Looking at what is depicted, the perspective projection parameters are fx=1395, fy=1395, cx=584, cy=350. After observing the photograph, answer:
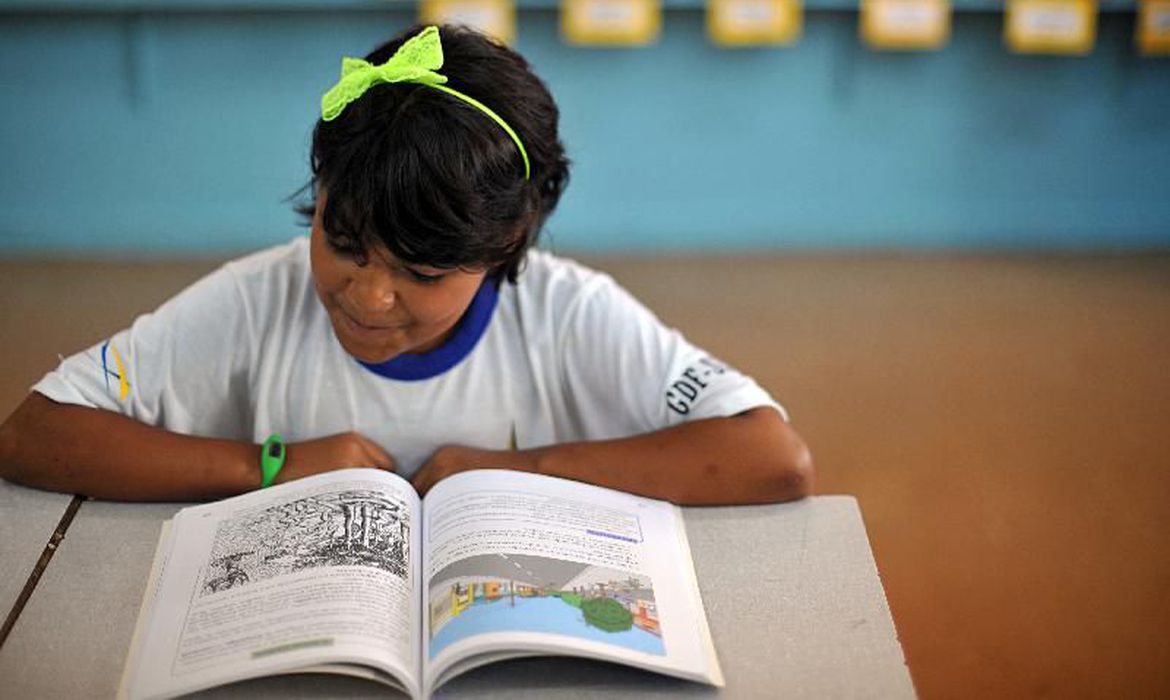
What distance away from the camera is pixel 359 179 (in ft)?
3.61

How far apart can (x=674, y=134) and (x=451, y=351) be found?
183cm

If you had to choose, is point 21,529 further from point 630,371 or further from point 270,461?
point 630,371

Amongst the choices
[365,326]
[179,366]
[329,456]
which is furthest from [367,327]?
[179,366]

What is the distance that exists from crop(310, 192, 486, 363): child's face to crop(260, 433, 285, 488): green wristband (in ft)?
0.38

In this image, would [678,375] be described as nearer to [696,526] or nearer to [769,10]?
[696,526]

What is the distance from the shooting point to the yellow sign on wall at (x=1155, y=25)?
3004mm

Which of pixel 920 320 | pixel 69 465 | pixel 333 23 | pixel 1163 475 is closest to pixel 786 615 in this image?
pixel 69 465

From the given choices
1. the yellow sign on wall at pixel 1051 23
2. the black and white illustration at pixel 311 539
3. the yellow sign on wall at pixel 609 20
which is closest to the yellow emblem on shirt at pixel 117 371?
the black and white illustration at pixel 311 539

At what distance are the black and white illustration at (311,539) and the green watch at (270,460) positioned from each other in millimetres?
92

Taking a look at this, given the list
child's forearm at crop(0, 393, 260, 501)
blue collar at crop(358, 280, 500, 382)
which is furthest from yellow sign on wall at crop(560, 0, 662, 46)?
child's forearm at crop(0, 393, 260, 501)

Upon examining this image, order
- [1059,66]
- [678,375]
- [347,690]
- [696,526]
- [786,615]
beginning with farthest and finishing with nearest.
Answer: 1. [1059,66]
2. [678,375]
3. [696,526]
4. [786,615]
5. [347,690]

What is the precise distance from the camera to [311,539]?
1.02m

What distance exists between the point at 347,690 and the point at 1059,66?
8.80 feet

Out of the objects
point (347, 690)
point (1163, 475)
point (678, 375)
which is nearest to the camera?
point (347, 690)
